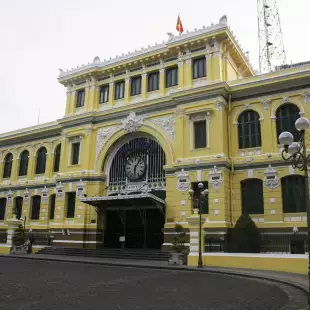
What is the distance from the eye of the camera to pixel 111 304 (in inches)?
357

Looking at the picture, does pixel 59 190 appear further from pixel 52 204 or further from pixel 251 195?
pixel 251 195

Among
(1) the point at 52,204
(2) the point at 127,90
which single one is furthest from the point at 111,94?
(1) the point at 52,204

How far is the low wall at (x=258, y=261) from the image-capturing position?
16.4 metres

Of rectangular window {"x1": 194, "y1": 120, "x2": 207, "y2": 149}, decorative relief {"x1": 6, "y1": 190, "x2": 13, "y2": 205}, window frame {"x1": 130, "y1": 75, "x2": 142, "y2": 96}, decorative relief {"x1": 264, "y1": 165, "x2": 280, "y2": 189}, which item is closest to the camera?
decorative relief {"x1": 264, "y1": 165, "x2": 280, "y2": 189}

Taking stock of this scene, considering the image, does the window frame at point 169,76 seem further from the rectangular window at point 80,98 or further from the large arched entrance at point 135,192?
the rectangular window at point 80,98

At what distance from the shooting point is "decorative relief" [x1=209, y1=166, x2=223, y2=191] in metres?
23.3

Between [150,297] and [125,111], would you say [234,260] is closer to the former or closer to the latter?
[150,297]

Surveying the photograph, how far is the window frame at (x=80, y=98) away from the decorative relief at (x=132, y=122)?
224 inches

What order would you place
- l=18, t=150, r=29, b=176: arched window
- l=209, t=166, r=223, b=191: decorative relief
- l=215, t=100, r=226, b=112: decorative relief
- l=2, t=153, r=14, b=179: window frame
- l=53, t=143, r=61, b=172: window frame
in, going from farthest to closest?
l=2, t=153, r=14, b=179: window frame → l=18, t=150, r=29, b=176: arched window → l=53, t=143, r=61, b=172: window frame → l=215, t=100, r=226, b=112: decorative relief → l=209, t=166, r=223, b=191: decorative relief

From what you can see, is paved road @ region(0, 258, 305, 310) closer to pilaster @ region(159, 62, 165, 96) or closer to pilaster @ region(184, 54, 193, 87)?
pilaster @ region(184, 54, 193, 87)

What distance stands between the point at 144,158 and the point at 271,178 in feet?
31.7

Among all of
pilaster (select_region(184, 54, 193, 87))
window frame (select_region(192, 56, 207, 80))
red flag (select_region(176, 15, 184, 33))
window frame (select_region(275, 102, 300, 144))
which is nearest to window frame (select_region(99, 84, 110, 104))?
pilaster (select_region(184, 54, 193, 87))

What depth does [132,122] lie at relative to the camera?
2816 centimetres

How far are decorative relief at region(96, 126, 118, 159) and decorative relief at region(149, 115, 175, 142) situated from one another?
3.78 metres
